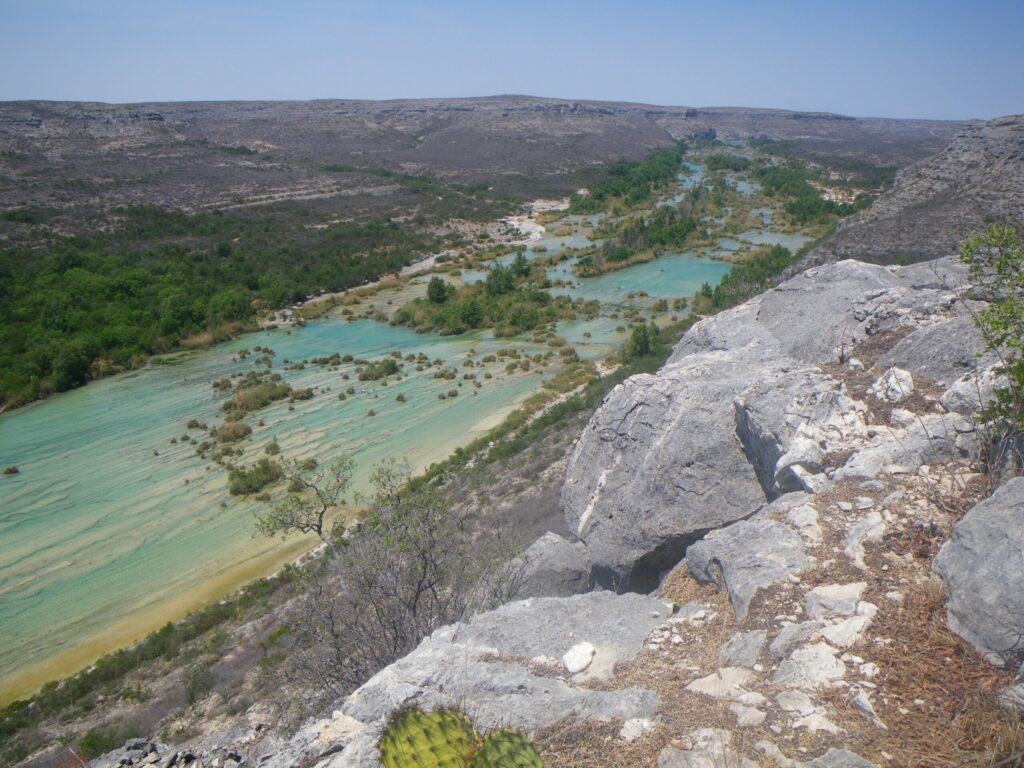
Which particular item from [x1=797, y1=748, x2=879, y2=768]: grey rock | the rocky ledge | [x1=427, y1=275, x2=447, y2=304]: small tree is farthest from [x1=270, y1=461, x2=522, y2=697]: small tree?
[x1=427, y1=275, x2=447, y2=304]: small tree

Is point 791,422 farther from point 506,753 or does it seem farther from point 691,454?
point 506,753

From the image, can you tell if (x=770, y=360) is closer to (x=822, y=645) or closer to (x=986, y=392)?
(x=986, y=392)

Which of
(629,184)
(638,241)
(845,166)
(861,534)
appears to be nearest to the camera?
(861,534)

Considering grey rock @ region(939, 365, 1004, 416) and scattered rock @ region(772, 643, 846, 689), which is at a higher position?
grey rock @ region(939, 365, 1004, 416)

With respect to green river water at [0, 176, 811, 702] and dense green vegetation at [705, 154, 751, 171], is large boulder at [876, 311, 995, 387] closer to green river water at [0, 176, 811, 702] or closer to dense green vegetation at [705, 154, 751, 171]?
green river water at [0, 176, 811, 702]

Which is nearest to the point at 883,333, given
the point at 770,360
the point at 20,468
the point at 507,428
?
the point at 770,360

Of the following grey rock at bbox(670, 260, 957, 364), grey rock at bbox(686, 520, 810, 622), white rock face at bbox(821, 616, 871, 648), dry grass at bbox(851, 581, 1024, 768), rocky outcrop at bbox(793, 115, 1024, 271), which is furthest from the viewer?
rocky outcrop at bbox(793, 115, 1024, 271)

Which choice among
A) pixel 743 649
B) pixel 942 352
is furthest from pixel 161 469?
pixel 942 352
